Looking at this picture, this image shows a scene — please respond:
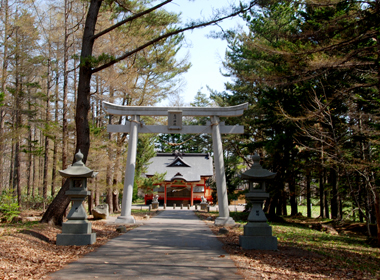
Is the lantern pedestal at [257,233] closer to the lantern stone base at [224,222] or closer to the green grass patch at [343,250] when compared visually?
the green grass patch at [343,250]

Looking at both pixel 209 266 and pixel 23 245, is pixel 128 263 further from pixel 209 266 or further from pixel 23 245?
pixel 23 245

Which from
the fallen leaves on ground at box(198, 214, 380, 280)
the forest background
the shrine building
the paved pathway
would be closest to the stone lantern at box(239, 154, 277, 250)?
the fallen leaves on ground at box(198, 214, 380, 280)

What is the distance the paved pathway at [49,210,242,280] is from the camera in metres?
4.78

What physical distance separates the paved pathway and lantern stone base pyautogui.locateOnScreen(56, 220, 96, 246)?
54 cm

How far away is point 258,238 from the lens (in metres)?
7.14

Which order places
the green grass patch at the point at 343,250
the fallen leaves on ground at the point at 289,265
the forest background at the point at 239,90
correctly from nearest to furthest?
the fallen leaves on ground at the point at 289,265 → the green grass patch at the point at 343,250 → the forest background at the point at 239,90

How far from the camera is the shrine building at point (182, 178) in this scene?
3002 cm

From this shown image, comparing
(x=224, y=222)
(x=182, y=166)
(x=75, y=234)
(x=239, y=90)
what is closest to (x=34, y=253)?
(x=75, y=234)

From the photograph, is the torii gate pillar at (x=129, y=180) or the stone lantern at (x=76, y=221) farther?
the torii gate pillar at (x=129, y=180)

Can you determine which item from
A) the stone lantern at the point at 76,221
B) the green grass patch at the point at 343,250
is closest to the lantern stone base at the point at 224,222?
the green grass patch at the point at 343,250

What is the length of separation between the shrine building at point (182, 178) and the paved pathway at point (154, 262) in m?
21.2

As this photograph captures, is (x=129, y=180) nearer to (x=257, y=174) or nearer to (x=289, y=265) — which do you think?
(x=257, y=174)

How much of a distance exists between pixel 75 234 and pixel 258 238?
180 inches

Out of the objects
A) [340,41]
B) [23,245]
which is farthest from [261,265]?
[340,41]
